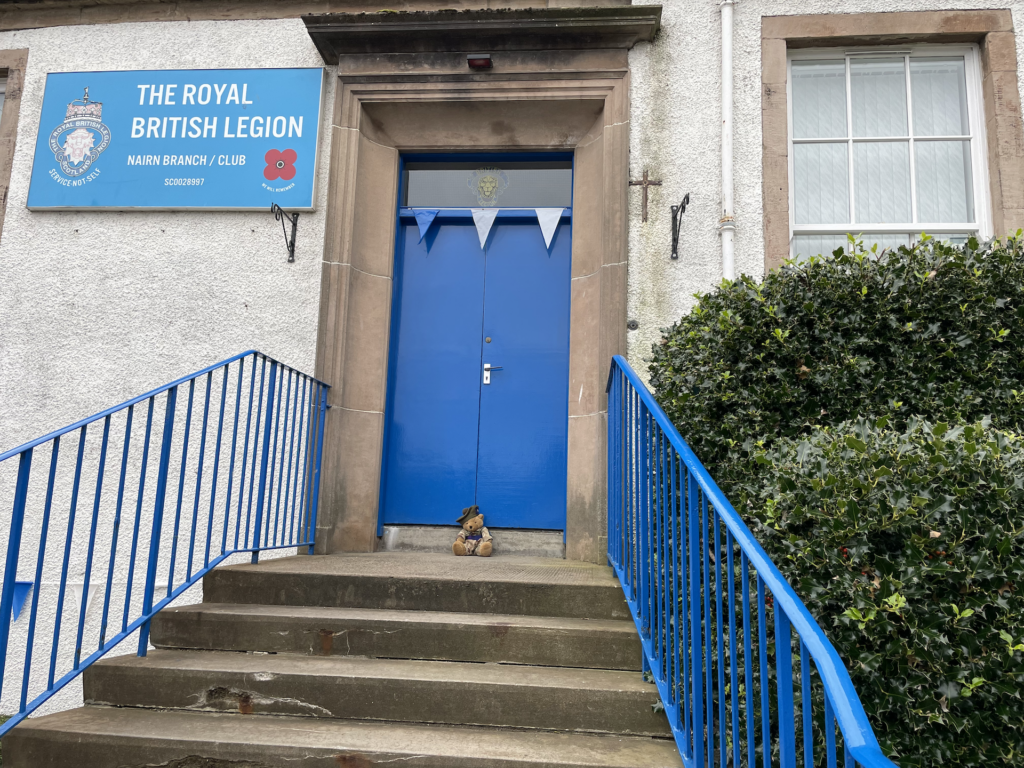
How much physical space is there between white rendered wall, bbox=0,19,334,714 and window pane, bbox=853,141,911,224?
3.59m

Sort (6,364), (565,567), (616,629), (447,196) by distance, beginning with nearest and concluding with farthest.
A: 1. (616,629)
2. (565,567)
3. (6,364)
4. (447,196)

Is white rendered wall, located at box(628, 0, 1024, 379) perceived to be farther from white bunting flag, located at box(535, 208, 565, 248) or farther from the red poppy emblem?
the red poppy emblem

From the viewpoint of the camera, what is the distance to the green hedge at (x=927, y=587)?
69.6 inches

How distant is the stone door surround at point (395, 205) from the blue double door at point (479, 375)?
185 mm

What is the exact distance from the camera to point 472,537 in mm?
4766

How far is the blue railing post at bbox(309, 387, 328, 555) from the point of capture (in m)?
4.50

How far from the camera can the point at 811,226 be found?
4.88m

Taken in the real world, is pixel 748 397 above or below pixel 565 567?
above

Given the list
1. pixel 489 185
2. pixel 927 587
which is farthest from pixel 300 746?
pixel 489 185

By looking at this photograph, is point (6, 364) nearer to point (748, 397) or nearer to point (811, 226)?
point (748, 397)

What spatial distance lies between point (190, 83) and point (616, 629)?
4703 mm

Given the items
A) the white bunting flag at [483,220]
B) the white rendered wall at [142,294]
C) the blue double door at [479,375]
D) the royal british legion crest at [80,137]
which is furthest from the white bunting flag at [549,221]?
the royal british legion crest at [80,137]

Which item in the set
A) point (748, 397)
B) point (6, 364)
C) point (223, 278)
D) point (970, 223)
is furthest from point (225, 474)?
point (970, 223)

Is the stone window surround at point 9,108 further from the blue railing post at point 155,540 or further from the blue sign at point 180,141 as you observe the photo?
the blue railing post at point 155,540
